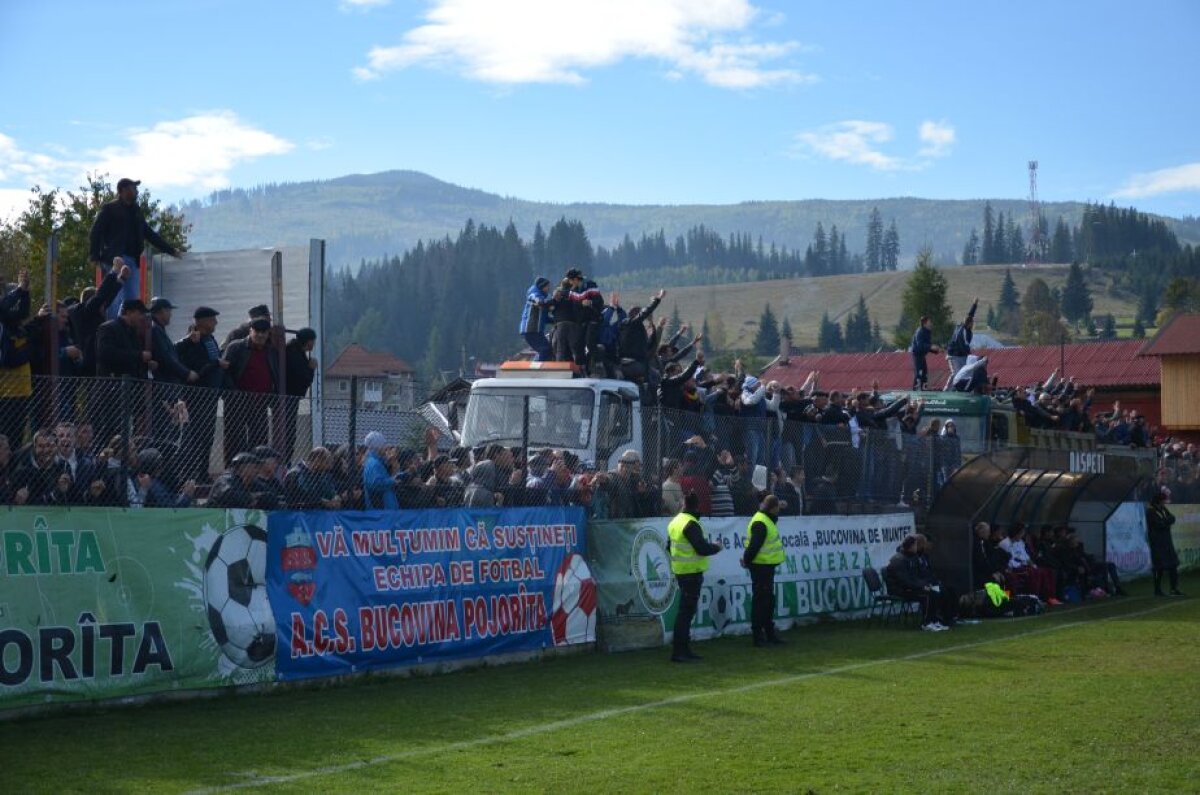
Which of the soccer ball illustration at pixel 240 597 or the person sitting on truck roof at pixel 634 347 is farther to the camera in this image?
the person sitting on truck roof at pixel 634 347

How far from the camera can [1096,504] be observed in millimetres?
28641

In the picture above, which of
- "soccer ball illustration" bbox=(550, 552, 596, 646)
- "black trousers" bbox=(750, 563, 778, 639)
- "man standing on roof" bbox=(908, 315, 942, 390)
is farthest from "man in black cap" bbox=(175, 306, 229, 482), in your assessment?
"man standing on roof" bbox=(908, 315, 942, 390)

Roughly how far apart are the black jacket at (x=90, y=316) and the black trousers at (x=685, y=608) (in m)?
6.41

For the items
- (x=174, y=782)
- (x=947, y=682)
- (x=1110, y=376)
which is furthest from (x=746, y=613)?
(x=1110, y=376)

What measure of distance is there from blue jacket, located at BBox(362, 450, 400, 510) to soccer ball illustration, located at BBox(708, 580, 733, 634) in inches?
212

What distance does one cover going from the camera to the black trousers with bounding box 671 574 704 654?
15.7 m

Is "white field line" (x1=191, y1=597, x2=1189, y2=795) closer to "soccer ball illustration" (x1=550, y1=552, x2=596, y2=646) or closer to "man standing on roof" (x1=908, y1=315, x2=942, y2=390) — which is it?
"soccer ball illustration" (x1=550, y1=552, x2=596, y2=646)

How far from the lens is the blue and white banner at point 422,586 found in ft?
43.2

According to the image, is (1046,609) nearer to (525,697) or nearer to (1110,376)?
(525,697)

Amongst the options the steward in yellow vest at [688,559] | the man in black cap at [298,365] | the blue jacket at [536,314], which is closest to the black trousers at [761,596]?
the steward in yellow vest at [688,559]

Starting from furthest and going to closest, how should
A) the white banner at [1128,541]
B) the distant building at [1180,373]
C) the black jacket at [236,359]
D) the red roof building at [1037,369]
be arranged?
the red roof building at [1037,369] < the distant building at [1180,373] < the white banner at [1128,541] < the black jacket at [236,359]

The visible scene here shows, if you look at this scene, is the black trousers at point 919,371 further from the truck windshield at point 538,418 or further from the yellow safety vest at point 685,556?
the yellow safety vest at point 685,556

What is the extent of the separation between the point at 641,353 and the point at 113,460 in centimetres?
954

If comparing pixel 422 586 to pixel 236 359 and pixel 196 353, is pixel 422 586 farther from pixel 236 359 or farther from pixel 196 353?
pixel 196 353
